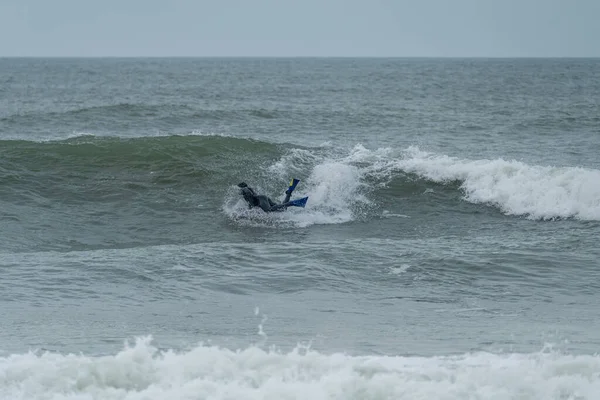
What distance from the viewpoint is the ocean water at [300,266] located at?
8.00 meters

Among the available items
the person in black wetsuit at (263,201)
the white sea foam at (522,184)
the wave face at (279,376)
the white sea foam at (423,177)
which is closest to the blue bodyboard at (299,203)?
the person in black wetsuit at (263,201)

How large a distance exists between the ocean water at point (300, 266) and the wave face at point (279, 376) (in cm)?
2

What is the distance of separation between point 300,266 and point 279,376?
5.37 metres

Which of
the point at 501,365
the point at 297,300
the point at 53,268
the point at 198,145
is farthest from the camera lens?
the point at 198,145

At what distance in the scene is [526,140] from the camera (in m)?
28.1

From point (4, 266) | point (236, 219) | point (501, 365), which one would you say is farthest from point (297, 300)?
point (236, 219)

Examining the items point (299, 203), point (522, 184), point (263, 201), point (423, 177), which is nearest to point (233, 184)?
point (263, 201)

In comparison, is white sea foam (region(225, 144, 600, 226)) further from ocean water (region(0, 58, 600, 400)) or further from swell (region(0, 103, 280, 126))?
swell (region(0, 103, 280, 126))

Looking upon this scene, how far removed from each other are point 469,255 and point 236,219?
5121 millimetres

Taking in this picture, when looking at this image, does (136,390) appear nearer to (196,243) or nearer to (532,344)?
(532,344)

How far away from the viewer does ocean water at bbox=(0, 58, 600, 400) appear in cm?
800

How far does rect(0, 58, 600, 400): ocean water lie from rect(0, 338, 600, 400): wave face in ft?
0.06

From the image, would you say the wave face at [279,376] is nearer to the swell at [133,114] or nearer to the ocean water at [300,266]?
the ocean water at [300,266]

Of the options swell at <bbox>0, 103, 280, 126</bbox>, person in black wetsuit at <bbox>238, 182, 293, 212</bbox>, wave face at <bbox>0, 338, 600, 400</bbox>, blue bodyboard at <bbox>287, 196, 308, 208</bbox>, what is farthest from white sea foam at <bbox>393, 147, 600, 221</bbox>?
swell at <bbox>0, 103, 280, 126</bbox>
